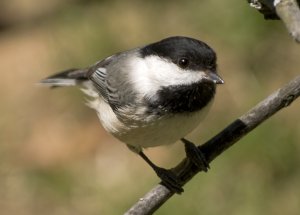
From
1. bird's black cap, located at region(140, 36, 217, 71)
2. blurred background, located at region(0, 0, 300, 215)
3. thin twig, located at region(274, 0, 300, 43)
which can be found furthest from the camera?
blurred background, located at region(0, 0, 300, 215)

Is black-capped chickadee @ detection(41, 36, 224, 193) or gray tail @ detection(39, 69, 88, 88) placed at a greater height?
black-capped chickadee @ detection(41, 36, 224, 193)

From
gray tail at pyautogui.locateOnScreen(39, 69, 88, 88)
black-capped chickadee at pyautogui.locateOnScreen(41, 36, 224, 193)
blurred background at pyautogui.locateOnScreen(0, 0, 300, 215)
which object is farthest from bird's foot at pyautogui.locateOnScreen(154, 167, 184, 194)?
blurred background at pyautogui.locateOnScreen(0, 0, 300, 215)

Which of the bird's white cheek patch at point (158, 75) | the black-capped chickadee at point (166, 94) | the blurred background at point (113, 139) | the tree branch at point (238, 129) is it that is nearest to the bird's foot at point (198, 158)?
the black-capped chickadee at point (166, 94)

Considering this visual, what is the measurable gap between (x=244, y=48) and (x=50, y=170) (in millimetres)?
1231

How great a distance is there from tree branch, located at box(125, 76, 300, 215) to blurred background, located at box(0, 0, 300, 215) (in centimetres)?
129

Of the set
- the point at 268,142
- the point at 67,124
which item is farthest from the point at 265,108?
the point at 67,124

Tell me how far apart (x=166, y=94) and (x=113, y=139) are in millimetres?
1694

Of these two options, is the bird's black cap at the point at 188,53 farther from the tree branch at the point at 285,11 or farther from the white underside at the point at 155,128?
the tree branch at the point at 285,11

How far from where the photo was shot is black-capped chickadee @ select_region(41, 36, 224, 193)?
1.91m

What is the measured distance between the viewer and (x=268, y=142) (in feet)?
10.3

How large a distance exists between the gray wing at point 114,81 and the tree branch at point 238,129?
1.46ft

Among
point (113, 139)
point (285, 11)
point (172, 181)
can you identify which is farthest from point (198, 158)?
point (113, 139)

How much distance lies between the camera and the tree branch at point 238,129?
59.4 inches

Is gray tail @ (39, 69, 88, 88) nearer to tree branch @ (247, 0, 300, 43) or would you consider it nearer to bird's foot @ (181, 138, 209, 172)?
bird's foot @ (181, 138, 209, 172)
